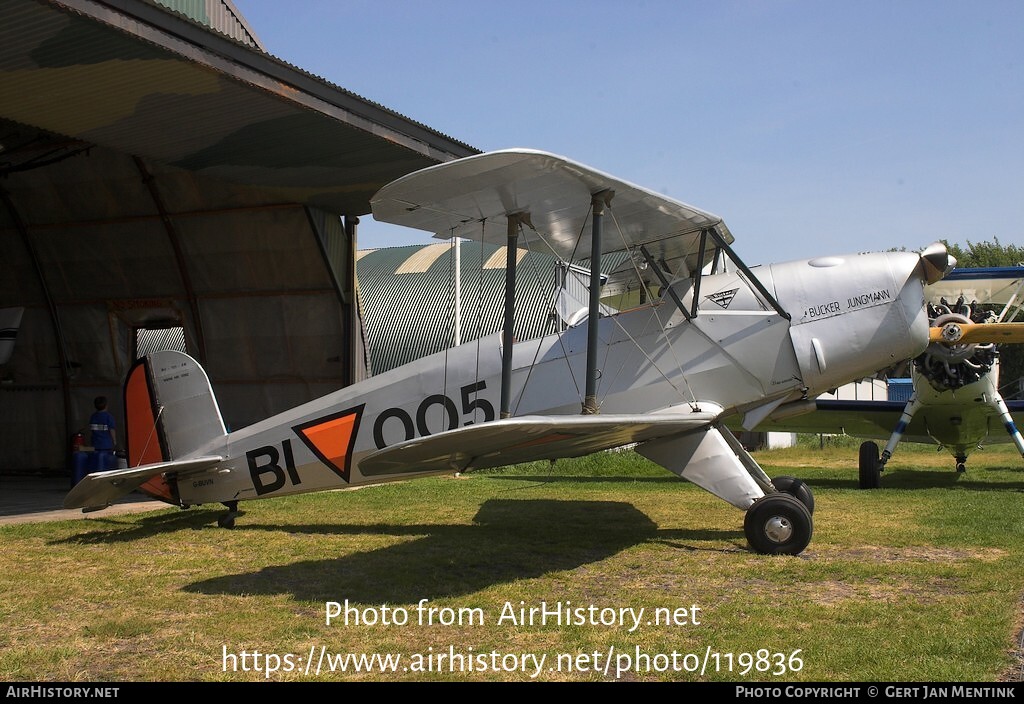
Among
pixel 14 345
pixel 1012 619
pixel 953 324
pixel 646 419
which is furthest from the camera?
pixel 14 345

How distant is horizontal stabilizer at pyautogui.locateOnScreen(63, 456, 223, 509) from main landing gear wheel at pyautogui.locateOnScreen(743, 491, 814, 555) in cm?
515

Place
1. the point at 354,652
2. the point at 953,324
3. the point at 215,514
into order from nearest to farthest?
the point at 354,652
the point at 215,514
the point at 953,324

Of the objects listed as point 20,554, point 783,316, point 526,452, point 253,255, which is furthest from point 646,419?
point 253,255

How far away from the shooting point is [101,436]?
43.6ft

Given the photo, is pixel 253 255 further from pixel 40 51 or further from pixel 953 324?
pixel 953 324

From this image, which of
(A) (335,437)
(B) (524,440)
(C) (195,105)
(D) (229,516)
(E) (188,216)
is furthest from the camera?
(E) (188,216)

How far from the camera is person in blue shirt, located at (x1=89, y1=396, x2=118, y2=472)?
13.3 metres

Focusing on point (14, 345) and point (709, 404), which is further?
point (14, 345)

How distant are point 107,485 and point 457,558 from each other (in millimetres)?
3158

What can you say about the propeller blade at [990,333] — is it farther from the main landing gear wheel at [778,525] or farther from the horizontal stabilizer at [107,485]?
the horizontal stabilizer at [107,485]

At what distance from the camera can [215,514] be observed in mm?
9258

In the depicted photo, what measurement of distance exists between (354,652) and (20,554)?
179 inches

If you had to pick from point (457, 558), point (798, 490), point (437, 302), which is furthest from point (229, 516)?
point (437, 302)

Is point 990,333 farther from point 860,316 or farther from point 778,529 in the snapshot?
point 778,529
